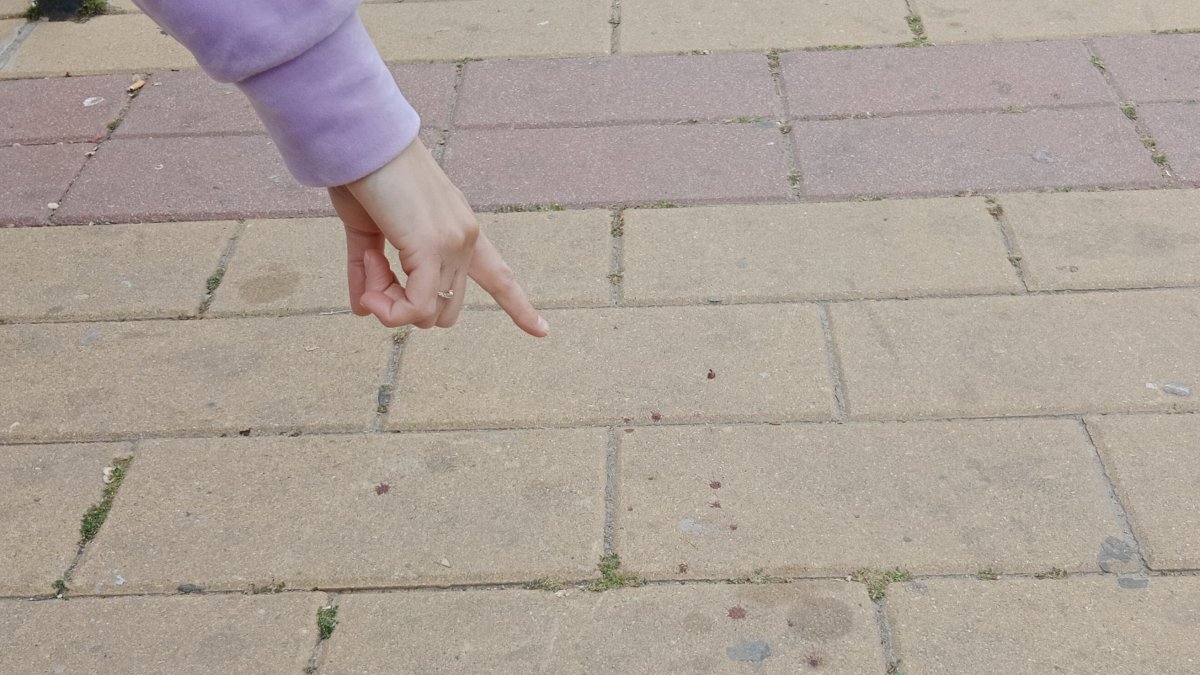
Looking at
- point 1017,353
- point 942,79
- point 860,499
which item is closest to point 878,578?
point 860,499

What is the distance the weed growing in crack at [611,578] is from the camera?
2.31 metres

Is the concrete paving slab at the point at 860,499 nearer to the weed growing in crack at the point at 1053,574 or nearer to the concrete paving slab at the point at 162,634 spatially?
the weed growing in crack at the point at 1053,574

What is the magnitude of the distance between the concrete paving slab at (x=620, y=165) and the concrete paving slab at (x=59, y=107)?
4.13ft

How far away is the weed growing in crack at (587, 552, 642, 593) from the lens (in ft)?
7.57

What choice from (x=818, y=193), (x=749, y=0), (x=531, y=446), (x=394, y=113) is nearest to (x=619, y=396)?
(x=531, y=446)

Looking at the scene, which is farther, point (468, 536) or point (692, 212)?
point (692, 212)

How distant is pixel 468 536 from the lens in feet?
7.95

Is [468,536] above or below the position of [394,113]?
below

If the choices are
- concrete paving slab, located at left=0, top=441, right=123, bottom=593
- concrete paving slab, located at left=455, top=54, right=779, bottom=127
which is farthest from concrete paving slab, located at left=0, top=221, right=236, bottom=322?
concrete paving slab, located at left=455, top=54, right=779, bottom=127

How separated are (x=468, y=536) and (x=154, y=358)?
1.03m

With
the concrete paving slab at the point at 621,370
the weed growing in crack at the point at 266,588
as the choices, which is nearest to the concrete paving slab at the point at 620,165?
the concrete paving slab at the point at 621,370

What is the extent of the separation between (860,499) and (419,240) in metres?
1.36

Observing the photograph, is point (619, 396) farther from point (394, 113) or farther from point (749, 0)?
point (749, 0)

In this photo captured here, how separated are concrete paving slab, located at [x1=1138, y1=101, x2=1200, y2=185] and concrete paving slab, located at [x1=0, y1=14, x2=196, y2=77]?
3.20 meters
